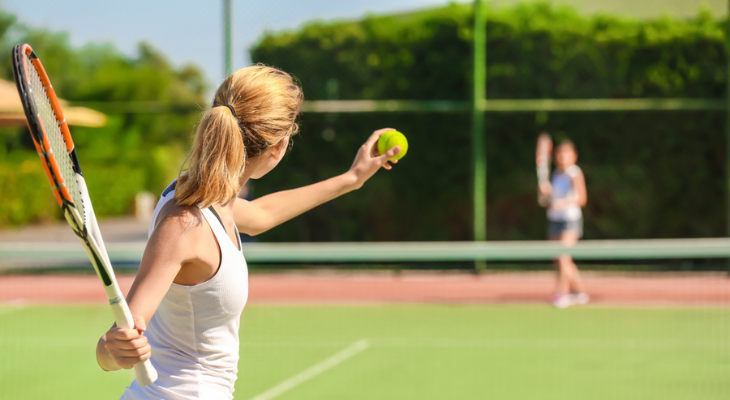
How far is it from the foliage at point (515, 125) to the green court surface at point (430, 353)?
2295mm

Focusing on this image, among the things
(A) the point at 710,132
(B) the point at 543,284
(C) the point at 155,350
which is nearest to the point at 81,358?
(C) the point at 155,350

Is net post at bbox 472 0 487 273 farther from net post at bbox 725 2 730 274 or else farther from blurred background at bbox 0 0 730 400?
net post at bbox 725 2 730 274

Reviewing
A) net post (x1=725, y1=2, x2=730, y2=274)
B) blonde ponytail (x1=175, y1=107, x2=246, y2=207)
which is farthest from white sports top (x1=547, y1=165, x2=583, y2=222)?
blonde ponytail (x1=175, y1=107, x2=246, y2=207)

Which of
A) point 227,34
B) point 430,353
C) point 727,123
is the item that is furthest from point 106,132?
point 430,353

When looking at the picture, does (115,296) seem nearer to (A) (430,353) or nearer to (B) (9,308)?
(A) (430,353)

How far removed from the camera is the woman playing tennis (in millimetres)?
1729

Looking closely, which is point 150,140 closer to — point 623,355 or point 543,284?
point 543,284

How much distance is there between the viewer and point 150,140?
2709 cm

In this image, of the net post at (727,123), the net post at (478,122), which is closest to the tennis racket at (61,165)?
the net post at (478,122)

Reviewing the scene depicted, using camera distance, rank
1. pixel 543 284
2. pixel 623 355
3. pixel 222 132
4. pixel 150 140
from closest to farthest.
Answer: pixel 222 132
pixel 623 355
pixel 543 284
pixel 150 140

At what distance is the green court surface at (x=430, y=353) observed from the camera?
498 centimetres

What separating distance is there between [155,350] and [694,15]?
32.0 feet

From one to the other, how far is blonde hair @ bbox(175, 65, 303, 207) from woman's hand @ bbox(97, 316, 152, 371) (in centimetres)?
27

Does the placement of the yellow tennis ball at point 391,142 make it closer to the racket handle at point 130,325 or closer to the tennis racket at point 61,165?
the tennis racket at point 61,165
